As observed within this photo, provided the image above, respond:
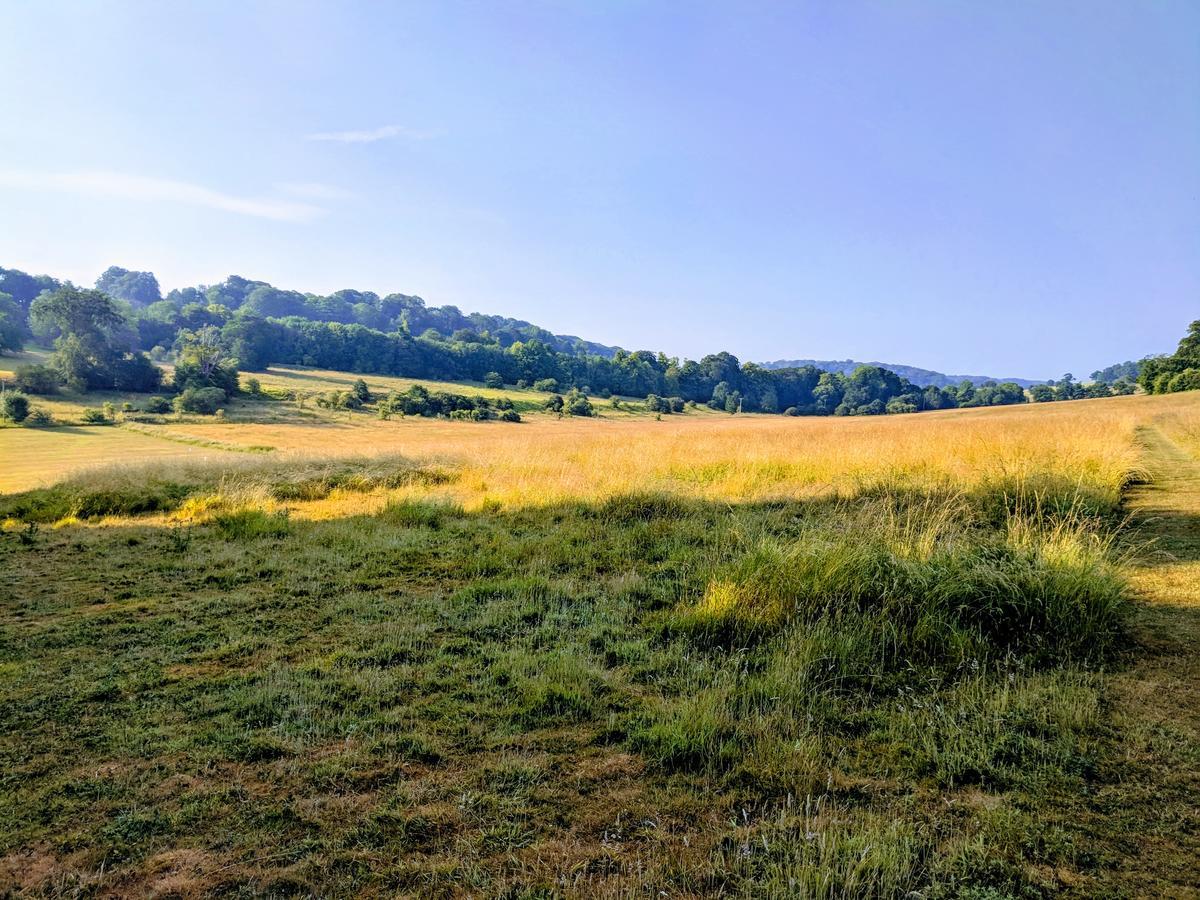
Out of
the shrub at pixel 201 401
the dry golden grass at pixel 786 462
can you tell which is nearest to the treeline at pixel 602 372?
the shrub at pixel 201 401

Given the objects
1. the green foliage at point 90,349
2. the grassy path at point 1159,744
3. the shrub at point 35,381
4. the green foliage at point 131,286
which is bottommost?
the grassy path at point 1159,744

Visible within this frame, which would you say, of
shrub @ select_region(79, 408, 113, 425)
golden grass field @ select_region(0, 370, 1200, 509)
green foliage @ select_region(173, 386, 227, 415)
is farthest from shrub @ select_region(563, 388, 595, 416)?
golden grass field @ select_region(0, 370, 1200, 509)

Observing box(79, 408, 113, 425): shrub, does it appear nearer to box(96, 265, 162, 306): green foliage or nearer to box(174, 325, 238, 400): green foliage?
box(174, 325, 238, 400): green foliage

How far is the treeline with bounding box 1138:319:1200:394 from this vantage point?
46.0 m

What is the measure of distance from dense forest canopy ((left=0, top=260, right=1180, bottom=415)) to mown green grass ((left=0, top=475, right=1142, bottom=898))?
5632 cm

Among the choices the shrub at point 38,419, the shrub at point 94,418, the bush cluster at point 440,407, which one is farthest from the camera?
the bush cluster at point 440,407

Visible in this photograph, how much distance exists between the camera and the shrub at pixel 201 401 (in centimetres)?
4353

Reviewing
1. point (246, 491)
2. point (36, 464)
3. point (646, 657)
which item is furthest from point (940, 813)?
point (36, 464)

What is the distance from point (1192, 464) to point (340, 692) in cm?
1585

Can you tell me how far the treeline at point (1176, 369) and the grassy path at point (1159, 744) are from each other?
5621 cm

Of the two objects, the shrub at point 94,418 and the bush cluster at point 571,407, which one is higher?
the bush cluster at point 571,407

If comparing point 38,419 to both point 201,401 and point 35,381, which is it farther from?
point 35,381

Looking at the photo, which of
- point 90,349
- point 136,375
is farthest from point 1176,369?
point 90,349

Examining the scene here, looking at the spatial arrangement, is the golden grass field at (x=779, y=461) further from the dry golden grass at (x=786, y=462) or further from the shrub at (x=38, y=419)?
the shrub at (x=38, y=419)
